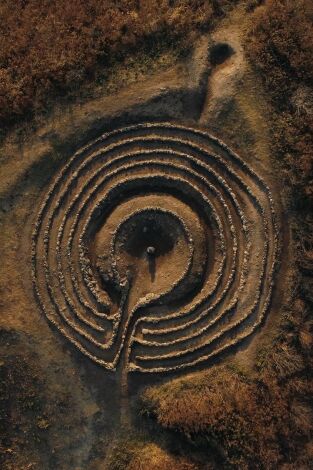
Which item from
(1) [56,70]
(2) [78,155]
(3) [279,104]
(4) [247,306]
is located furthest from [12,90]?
(4) [247,306]

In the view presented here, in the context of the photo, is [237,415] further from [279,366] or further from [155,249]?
[155,249]

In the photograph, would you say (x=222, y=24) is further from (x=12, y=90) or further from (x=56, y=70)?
(x=12, y=90)

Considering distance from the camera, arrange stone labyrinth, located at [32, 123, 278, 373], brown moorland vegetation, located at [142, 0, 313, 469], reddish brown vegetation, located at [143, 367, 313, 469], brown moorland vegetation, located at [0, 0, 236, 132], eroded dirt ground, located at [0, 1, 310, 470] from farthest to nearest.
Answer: brown moorland vegetation, located at [0, 0, 236, 132], eroded dirt ground, located at [0, 1, 310, 470], stone labyrinth, located at [32, 123, 278, 373], brown moorland vegetation, located at [142, 0, 313, 469], reddish brown vegetation, located at [143, 367, 313, 469]

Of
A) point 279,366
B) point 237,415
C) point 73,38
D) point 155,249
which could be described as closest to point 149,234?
point 155,249

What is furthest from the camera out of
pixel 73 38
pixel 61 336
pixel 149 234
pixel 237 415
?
pixel 149 234

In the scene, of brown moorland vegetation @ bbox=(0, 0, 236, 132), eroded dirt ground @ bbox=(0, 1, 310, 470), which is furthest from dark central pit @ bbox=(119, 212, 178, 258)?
brown moorland vegetation @ bbox=(0, 0, 236, 132)

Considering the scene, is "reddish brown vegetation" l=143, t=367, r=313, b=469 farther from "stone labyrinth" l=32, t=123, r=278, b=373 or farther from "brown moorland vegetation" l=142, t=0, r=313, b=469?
"stone labyrinth" l=32, t=123, r=278, b=373

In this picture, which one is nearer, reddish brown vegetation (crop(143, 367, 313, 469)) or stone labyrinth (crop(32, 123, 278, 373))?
reddish brown vegetation (crop(143, 367, 313, 469))

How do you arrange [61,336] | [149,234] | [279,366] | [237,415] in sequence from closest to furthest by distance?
1. [237,415]
2. [279,366]
3. [61,336]
4. [149,234]
